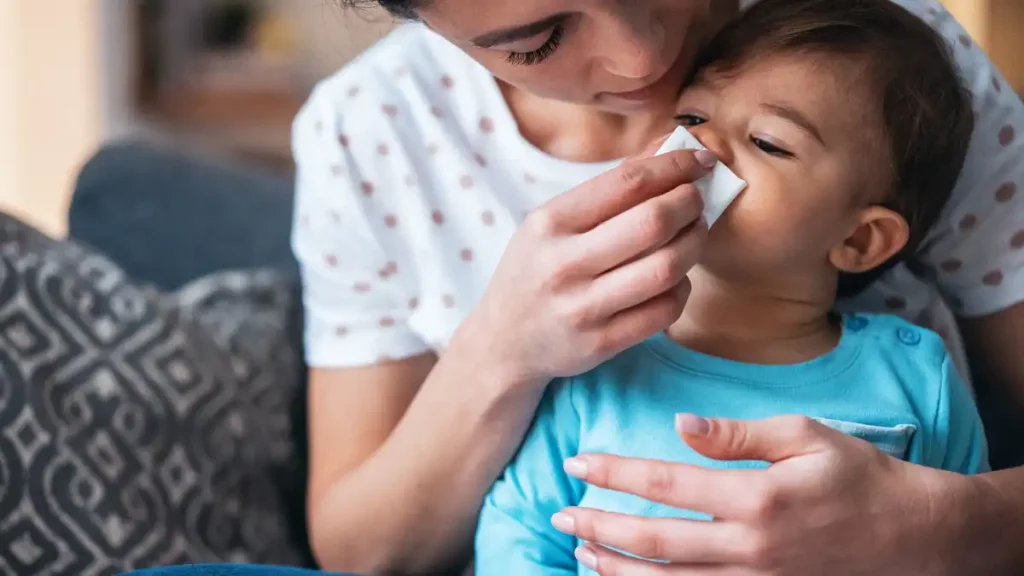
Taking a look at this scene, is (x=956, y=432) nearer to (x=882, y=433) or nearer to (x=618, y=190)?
(x=882, y=433)

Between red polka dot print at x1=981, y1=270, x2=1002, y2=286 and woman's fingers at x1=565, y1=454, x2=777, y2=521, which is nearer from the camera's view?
woman's fingers at x1=565, y1=454, x2=777, y2=521

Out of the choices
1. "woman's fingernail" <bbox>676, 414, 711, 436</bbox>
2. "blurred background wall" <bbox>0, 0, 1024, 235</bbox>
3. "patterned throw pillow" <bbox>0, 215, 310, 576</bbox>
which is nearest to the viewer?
"woman's fingernail" <bbox>676, 414, 711, 436</bbox>

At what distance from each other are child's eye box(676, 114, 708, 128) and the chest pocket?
0.26 metres

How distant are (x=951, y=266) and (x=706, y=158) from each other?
1.13 ft

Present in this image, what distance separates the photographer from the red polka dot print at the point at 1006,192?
Result: 101cm

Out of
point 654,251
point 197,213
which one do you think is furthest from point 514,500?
point 197,213

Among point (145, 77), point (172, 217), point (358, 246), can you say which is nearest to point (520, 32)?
point (358, 246)

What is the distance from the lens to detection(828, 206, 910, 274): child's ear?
3.07ft

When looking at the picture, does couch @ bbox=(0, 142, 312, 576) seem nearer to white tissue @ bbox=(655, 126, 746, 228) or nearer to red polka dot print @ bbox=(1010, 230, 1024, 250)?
white tissue @ bbox=(655, 126, 746, 228)

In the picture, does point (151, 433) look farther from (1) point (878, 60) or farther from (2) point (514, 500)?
(1) point (878, 60)

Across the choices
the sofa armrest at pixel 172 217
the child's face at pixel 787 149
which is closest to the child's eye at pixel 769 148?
the child's face at pixel 787 149

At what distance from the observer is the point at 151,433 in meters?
1.15

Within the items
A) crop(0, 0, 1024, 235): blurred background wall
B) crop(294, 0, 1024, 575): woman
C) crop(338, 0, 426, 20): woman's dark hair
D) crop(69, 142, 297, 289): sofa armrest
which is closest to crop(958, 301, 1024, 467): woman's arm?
crop(294, 0, 1024, 575): woman

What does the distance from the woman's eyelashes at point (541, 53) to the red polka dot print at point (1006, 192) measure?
45 cm
